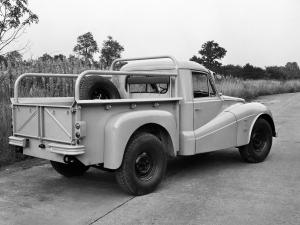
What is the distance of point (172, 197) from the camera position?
4707 millimetres

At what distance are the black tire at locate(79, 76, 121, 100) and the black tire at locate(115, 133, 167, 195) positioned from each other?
3.68ft

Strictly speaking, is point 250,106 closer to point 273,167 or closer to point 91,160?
point 273,167

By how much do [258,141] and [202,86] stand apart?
1.63 meters

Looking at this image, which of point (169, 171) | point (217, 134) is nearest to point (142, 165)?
point (169, 171)

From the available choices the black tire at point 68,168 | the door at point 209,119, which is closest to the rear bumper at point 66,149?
the black tire at point 68,168

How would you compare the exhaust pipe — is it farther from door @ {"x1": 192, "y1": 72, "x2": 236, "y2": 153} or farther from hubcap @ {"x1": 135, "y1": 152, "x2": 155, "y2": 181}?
door @ {"x1": 192, "y1": 72, "x2": 236, "y2": 153}

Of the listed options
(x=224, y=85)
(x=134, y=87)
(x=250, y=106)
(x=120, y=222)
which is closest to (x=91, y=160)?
(x=120, y=222)

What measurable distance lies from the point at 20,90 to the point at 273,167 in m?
5.98

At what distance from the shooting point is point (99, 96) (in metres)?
5.58

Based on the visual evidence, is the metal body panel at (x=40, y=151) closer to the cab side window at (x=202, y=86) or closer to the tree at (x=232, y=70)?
the cab side window at (x=202, y=86)

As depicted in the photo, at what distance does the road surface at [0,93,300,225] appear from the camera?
4.00 m

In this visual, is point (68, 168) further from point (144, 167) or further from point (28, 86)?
point (28, 86)

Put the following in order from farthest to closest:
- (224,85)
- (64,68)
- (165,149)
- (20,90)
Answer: (224,85) → (64,68) → (20,90) → (165,149)

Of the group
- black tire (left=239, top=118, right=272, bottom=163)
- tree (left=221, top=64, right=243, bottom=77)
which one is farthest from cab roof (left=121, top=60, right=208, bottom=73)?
tree (left=221, top=64, right=243, bottom=77)
